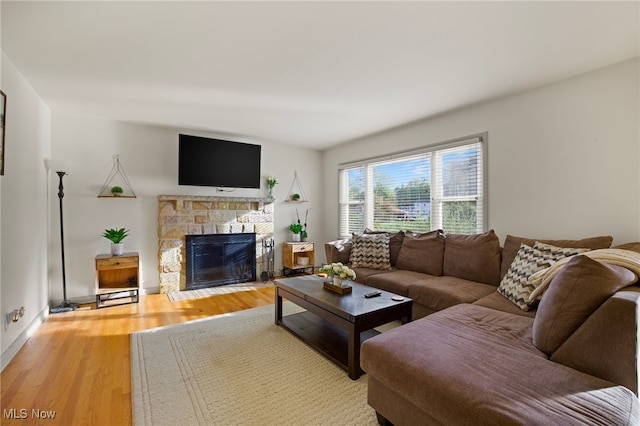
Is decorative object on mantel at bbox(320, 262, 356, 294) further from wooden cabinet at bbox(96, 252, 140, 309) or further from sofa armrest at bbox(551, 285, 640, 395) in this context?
wooden cabinet at bbox(96, 252, 140, 309)

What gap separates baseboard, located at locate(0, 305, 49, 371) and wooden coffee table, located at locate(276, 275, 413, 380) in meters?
2.11

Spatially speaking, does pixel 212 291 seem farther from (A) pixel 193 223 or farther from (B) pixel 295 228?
(B) pixel 295 228

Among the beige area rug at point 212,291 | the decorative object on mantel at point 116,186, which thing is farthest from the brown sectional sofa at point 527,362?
the decorative object on mantel at point 116,186

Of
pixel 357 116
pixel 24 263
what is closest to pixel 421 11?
pixel 357 116

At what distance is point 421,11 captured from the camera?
5.72 ft

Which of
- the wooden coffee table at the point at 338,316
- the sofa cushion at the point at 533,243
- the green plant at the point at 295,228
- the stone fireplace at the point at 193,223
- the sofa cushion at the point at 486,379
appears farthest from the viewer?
the green plant at the point at 295,228

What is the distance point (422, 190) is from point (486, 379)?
3.04m

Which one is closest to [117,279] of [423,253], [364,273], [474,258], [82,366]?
[82,366]

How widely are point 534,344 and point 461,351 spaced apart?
1.42 feet

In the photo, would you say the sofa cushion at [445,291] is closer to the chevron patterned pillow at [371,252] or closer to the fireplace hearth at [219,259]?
the chevron patterned pillow at [371,252]

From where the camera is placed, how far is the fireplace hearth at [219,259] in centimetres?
429

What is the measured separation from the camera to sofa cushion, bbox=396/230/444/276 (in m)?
3.25

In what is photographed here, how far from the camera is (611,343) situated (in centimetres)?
121

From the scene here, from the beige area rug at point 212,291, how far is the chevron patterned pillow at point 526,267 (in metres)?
3.30
